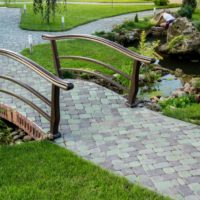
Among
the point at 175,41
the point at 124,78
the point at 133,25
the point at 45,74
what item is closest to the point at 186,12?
the point at 133,25

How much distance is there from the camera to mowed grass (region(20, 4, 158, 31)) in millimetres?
18078

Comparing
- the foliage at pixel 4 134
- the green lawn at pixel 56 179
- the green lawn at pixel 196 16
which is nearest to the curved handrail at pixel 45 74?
the green lawn at pixel 56 179

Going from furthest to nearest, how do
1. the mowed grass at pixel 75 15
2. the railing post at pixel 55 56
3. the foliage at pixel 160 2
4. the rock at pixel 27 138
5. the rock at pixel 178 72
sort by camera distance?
1. the foliage at pixel 160 2
2. the mowed grass at pixel 75 15
3. the rock at pixel 178 72
4. the railing post at pixel 55 56
5. the rock at pixel 27 138

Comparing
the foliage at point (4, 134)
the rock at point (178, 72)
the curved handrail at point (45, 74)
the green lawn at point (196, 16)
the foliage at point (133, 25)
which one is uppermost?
the curved handrail at point (45, 74)

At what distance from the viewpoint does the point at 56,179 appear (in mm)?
4949

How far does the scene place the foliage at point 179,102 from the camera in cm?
851

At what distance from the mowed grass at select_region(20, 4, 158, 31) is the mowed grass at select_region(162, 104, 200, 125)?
1072cm

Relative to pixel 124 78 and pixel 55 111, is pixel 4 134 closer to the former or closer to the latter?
pixel 55 111

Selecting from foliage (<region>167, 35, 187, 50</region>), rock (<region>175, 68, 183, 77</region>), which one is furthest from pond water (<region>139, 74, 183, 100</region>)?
foliage (<region>167, 35, 187, 50</region>)

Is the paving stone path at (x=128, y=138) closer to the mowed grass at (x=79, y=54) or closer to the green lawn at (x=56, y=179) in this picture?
the green lawn at (x=56, y=179)

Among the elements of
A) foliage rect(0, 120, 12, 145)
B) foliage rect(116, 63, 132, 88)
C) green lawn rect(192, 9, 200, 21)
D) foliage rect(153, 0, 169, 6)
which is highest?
foliage rect(153, 0, 169, 6)

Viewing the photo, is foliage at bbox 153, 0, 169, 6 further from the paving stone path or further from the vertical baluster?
the vertical baluster

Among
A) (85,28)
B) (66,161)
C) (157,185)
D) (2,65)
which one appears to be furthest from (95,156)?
(85,28)

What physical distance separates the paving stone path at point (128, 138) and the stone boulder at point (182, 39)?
291 inches
